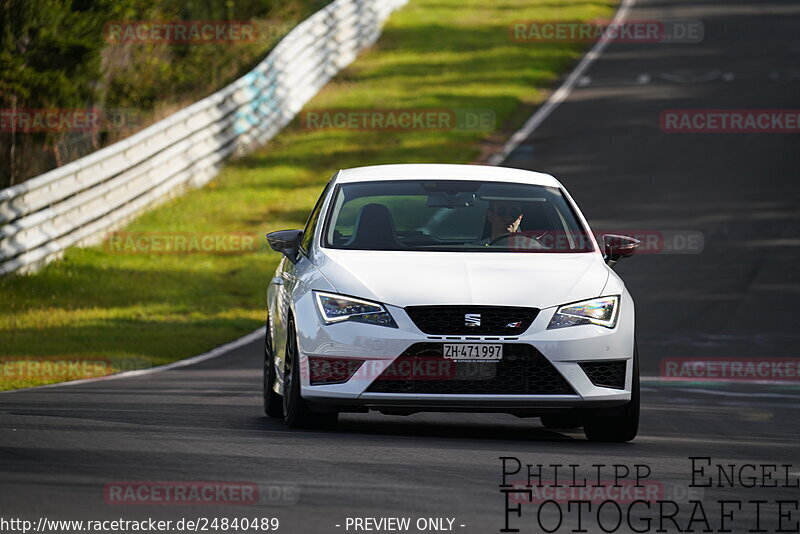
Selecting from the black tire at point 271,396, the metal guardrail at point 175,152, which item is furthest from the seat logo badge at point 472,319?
the metal guardrail at point 175,152

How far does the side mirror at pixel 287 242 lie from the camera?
10891mm

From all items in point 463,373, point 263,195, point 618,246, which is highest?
point 618,246

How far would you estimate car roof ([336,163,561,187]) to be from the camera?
36.7 feet

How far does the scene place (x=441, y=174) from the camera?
11.2 metres

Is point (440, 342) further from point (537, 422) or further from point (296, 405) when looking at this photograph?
point (537, 422)

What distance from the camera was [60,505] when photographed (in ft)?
22.9

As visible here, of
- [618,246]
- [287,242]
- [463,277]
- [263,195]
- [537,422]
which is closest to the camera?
[463,277]

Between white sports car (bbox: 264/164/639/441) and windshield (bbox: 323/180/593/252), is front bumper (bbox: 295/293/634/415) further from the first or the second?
windshield (bbox: 323/180/593/252)

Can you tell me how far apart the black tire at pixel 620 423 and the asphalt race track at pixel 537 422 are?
130 mm

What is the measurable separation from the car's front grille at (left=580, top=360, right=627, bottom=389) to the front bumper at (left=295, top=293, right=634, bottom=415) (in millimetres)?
25

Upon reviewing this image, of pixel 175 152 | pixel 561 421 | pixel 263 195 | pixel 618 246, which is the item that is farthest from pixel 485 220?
pixel 263 195

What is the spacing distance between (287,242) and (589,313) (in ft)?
Result: 7.48

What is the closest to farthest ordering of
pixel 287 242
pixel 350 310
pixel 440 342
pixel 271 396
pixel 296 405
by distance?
pixel 440 342
pixel 350 310
pixel 296 405
pixel 287 242
pixel 271 396

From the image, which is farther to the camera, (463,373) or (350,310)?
(350,310)
